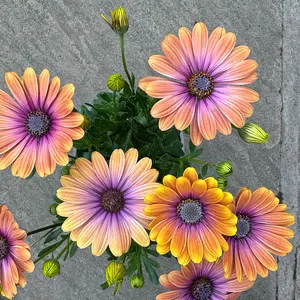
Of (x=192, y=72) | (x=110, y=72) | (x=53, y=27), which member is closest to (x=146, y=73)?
(x=110, y=72)

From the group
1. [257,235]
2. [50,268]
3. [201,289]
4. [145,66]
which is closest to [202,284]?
[201,289]

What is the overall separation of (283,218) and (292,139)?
19.6 inches

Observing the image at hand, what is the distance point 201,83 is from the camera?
0.64 m

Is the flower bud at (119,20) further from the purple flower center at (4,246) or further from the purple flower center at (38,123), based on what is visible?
the purple flower center at (4,246)

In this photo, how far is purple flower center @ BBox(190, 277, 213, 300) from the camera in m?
0.73

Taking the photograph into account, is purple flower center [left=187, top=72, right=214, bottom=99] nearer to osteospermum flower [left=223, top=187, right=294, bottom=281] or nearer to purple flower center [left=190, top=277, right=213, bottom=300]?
osteospermum flower [left=223, top=187, right=294, bottom=281]

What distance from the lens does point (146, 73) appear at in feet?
3.62

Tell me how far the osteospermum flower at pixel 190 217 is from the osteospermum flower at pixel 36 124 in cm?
13

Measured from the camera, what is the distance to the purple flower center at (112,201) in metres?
0.66

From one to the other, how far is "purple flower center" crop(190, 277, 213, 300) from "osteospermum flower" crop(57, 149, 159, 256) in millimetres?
149

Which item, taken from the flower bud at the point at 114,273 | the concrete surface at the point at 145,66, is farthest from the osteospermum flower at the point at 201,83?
the concrete surface at the point at 145,66

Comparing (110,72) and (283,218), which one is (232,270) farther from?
(110,72)

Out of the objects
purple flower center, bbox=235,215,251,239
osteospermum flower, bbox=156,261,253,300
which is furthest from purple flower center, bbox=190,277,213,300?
purple flower center, bbox=235,215,251,239

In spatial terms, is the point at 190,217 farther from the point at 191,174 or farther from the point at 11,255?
the point at 11,255
